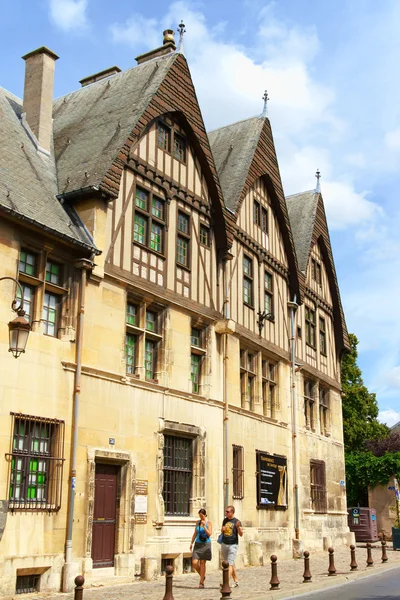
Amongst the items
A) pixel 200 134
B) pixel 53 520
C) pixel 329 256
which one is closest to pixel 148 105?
pixel 200 134

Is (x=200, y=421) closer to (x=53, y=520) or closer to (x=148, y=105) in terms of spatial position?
(x=53, y=520)

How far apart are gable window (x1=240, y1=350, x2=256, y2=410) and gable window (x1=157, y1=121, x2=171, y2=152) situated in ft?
20.5

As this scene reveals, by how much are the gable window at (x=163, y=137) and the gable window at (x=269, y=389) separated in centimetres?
742

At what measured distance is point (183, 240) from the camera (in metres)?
18.6

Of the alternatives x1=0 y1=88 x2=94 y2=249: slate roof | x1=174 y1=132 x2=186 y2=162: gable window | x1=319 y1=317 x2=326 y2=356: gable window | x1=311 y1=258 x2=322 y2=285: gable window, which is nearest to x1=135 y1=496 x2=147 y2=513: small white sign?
x1=0 y1=88 x2=94 y2=249: slate roof

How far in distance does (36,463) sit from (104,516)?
7.60 feet

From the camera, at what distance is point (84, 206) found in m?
15.6

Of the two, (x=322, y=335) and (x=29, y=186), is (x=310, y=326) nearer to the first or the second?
(x=322, y=335)

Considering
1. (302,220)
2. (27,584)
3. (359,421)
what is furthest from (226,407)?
(359,421)

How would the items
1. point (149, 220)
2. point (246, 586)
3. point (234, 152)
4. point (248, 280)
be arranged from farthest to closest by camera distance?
point (234, 152) → point (248, 280) → point (149, 220) → point (246, 586)

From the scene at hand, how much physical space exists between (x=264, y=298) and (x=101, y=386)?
8.86 metres

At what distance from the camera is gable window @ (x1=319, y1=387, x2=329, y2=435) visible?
27.1 meters

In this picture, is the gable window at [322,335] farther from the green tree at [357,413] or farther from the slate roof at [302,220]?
the green tree at [357,413]

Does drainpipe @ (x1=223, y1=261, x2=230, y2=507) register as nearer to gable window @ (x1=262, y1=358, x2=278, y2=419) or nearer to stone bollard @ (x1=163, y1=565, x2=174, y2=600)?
gable window @ (x1=262, y1=358, x2=278, y2=419)
